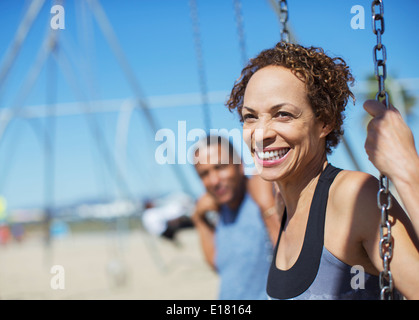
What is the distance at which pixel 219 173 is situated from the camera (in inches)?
121

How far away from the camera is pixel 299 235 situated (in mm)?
1559

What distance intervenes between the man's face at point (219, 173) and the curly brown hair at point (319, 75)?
1.30 m

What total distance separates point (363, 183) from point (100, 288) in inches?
226

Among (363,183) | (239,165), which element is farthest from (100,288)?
(363,183)

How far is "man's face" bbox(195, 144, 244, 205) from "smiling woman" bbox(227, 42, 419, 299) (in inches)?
48.1

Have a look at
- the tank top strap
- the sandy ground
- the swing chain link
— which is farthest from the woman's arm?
the sandy ground

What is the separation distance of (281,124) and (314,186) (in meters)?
0.25

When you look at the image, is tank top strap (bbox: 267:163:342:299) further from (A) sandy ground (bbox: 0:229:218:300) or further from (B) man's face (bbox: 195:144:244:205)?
(A) sandy ground (bbox: 0:229:218:300)

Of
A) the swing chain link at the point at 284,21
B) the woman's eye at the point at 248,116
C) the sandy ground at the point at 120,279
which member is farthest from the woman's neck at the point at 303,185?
the sandy ground at the point at 120,279

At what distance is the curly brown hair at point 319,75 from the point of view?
5.07 ft

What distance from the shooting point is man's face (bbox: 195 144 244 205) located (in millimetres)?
3012

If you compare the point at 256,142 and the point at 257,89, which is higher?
the point at 257,89

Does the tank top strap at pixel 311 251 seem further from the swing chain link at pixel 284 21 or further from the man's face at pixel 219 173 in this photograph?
the man's face at pixel 219 173
